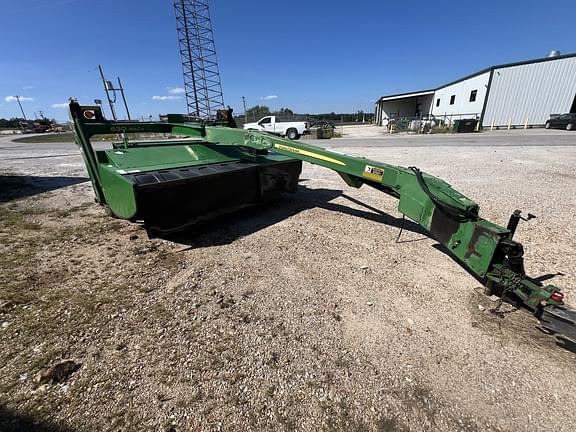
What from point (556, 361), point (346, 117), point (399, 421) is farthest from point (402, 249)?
point (346, 117)

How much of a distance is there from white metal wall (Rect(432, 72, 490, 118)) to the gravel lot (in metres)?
28.5

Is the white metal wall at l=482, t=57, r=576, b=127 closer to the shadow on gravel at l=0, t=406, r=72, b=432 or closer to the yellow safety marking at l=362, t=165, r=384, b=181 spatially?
the yellow safety marking at l=362, t=165, r=384, b=181

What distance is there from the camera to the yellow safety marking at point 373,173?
3.07m

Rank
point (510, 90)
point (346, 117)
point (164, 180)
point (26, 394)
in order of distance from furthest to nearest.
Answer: point (346, 117) → point (510, 90) → point (164, 180) → point (26, 394)

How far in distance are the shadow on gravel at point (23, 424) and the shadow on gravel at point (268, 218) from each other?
217cm

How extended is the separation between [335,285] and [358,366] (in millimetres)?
949

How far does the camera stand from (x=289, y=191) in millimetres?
5195

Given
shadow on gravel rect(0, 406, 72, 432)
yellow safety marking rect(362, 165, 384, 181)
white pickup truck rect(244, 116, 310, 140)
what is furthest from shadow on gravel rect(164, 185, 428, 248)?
white pickup truck rect(244, 116, 310, 140)

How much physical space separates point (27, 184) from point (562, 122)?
106 ft

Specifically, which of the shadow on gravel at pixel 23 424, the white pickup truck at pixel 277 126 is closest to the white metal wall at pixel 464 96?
the white pickup truck at pixel 277 126

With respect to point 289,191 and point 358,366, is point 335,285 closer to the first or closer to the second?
point 358,366

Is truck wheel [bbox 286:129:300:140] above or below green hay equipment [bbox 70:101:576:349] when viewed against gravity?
below

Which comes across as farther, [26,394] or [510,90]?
[510,90]

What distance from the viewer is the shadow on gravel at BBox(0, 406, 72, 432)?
5.00 ft
